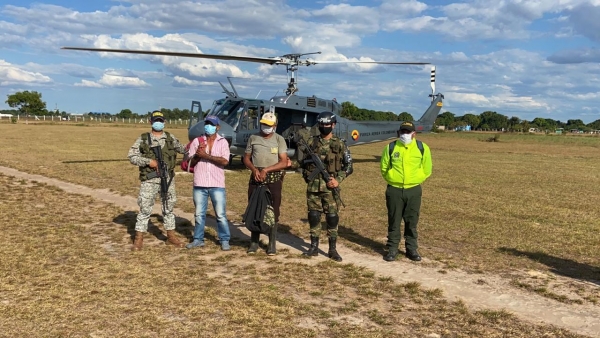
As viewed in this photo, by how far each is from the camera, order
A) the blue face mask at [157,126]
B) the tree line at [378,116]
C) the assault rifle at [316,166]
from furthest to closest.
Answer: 1. the tree line at [378,116]
2. the blue face mask at [157,126]
3. the assault rifle at [316,166]

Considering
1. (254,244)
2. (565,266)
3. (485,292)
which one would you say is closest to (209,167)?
(254,244)

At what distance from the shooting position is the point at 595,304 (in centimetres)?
512

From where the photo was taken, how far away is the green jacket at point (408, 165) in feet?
21.7

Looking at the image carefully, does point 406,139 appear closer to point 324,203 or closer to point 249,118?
point 324,203

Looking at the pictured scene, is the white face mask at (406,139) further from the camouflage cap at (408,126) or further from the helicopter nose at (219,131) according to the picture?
the helicopter nose at (219,131)

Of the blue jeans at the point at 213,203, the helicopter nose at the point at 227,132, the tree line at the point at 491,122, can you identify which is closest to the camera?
the blue jeans at the point at 213,203

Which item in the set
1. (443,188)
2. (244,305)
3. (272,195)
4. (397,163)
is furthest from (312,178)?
(443,188)

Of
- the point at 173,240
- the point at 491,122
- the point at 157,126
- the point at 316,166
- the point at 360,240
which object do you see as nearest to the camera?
the point at 316,166

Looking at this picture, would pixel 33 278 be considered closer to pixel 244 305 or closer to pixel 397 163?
pixel 244 305

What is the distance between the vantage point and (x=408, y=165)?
661cm

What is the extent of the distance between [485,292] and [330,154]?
2566 millimetres

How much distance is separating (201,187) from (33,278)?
92.6 inches

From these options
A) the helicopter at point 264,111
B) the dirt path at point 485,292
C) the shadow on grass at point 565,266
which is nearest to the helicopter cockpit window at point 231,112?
the helicopter at point 264,111

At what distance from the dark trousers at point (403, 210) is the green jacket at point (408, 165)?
3.9 inches
